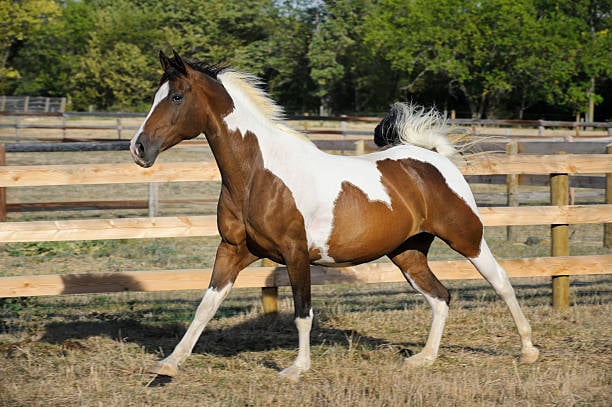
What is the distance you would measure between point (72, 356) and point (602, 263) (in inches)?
187

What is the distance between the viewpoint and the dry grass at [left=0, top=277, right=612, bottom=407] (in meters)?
4.79

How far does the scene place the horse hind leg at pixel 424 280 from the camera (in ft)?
19.1

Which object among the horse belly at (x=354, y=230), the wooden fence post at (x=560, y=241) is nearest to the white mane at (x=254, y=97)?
the horse belly at (x=354, y=230)

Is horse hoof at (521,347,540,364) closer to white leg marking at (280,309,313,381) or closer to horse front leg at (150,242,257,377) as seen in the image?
white leg marking at (280,309,313,381)

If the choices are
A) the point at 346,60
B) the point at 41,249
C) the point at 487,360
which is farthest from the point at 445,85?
the point at 487,360

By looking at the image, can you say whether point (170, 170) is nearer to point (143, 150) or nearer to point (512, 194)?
point (143, 150)

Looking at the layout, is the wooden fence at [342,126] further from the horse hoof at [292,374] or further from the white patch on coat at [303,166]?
the horse hoof at [292,374]

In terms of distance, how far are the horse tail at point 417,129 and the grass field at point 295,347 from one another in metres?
1.50

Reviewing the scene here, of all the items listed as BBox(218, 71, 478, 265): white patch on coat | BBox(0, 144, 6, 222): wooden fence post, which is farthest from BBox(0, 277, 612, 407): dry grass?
BBox(0, 144, 6, 222): wooden fence post

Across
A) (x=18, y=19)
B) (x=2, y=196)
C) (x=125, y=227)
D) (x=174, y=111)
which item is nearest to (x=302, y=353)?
(x=174, y=111)

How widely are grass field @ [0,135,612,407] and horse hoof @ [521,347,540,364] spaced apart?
0.06 m

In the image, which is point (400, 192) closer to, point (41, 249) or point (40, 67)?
point (41, 249)

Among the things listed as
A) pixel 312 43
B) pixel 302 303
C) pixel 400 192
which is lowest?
pixel 302 303

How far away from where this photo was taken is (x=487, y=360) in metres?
5.80
